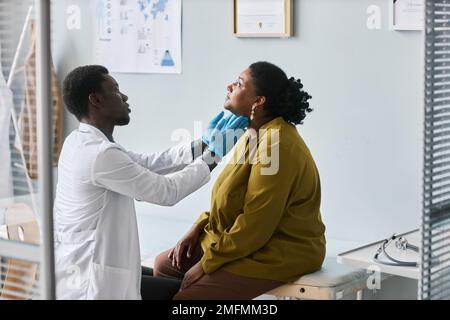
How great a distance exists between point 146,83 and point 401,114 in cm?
139

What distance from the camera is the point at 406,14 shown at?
3008 millimetres

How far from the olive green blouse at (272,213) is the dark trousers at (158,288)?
0.14m

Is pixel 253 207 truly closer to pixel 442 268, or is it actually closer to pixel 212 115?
pixel 442 268

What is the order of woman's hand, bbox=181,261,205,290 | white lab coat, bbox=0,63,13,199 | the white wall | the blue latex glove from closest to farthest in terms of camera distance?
white lab coat, bbox=0,63,13,199
woman's hand, bbox=181,261,205,290
the blue latex glove
the white wall

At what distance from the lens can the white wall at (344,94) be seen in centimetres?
307

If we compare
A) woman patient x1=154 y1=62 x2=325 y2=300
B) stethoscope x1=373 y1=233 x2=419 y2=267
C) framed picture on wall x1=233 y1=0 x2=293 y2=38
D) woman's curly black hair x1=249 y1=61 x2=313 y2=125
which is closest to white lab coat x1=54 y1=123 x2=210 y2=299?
woman patient x1=154 y1=62 x2=325 y2=300

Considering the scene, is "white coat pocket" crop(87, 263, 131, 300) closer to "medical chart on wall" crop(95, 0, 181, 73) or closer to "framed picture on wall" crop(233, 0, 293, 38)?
"framed picture on wall" crop(233, 0, 293, 38)

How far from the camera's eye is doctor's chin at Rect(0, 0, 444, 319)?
5.92 feet

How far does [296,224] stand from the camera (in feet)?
8.34

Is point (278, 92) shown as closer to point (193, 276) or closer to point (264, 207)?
point (264, 207)

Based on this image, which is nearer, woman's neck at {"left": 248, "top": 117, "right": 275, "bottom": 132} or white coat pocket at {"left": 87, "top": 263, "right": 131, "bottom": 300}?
white coat pocket at {"left": 87, "top": 263, "right": 131, "bottom": 300}

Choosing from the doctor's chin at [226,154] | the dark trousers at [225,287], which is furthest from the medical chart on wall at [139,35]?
the dark trousers at [225,287]

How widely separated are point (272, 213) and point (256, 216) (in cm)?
5

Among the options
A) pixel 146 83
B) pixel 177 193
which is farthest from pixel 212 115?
pixel 177 193
